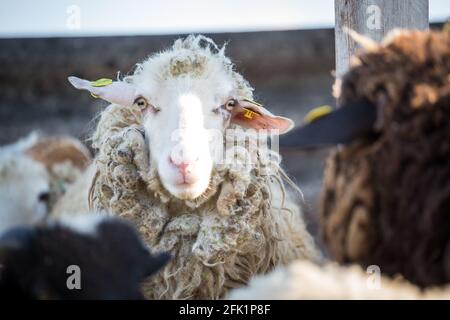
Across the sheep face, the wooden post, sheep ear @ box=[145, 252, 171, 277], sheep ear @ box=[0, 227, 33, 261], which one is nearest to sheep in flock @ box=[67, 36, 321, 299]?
the wooden post

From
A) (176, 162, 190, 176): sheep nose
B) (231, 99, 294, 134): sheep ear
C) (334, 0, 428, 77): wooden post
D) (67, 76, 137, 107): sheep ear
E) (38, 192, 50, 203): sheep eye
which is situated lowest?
(38, 192, 50, 203): sheep eye

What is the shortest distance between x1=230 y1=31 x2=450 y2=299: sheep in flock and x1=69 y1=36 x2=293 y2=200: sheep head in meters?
1.23

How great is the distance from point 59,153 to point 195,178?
11.2 ft

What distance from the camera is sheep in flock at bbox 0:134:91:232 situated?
6.52 m

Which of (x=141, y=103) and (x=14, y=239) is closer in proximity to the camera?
(x=14, y=239)

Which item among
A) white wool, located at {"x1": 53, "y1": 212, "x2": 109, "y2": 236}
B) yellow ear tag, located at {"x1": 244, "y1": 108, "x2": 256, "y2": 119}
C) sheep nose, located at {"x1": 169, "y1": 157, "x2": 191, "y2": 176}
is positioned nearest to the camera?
white wool, located at {"x1": 53, "y1": 212, "x2": 109, "y2": 236}

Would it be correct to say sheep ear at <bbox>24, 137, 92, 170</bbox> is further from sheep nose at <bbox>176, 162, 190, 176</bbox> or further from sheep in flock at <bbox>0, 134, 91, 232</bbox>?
sheep nose at <bbox>176, 162, 190, 176</bbox>

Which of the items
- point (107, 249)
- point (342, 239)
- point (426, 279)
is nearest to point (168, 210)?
point (107, 249)

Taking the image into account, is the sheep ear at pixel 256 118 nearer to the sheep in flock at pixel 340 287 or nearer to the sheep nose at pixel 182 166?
the sheep nose at pixel 182 166

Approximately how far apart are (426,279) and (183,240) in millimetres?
1902

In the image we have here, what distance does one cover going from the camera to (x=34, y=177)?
21.8ft

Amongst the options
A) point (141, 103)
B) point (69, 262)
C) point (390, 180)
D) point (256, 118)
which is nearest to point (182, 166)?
point (141, 103)

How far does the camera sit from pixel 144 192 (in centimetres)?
416

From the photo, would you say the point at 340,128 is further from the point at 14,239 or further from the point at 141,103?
the point at 141,103
